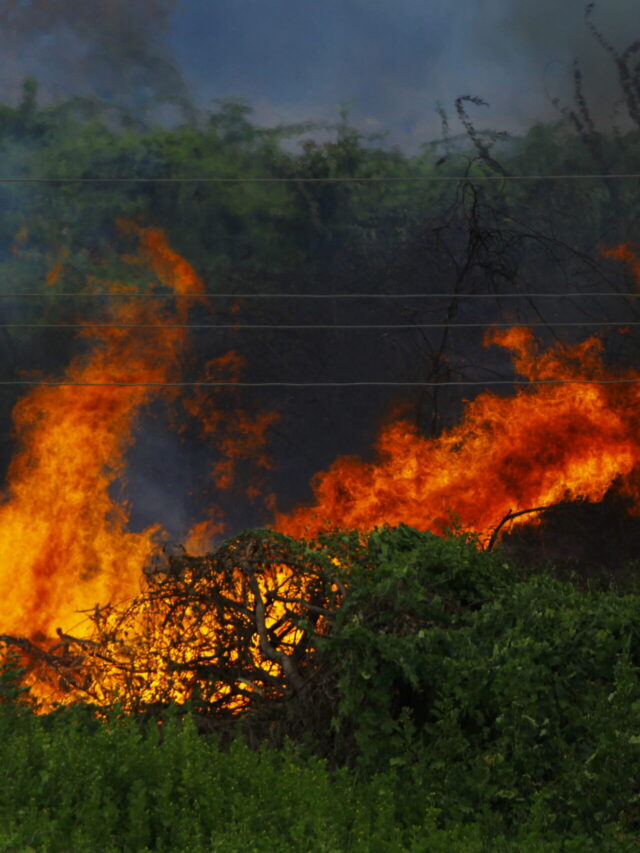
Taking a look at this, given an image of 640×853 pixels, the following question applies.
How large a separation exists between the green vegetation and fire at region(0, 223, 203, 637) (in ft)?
43.4

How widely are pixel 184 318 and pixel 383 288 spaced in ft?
16.1

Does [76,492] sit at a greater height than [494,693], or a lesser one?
greater

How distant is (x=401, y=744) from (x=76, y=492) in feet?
54.5

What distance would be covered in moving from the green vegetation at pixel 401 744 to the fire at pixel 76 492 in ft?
43.4

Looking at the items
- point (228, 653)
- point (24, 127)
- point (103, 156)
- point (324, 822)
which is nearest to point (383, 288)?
point (103, 156)

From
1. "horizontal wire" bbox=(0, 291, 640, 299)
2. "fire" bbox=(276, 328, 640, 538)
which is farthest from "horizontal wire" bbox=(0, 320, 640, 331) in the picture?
"fire" bbox=(276, 328, 640, 538)

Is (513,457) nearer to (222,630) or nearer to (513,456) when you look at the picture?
(513,456)

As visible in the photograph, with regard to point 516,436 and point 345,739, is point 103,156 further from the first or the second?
point 345,739

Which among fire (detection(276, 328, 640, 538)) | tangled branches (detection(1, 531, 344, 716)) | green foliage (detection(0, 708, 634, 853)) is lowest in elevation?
green foliage (detection(0, 708, 634, 853))

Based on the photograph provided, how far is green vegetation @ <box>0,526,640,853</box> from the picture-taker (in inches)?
275

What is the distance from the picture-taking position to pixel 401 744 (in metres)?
9.07

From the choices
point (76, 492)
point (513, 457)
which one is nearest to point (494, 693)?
point (513, 457)

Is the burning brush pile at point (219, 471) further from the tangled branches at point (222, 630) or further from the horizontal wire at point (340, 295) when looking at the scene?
the tangled branches at point (222, 630)

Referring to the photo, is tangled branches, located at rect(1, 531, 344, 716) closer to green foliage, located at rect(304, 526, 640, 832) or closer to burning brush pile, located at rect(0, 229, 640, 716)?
green foliage, located at rect(304, 526, 640, 832)
